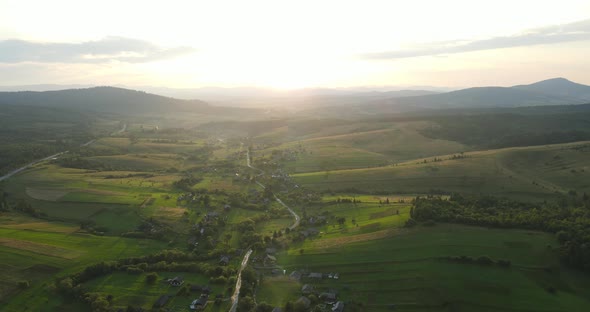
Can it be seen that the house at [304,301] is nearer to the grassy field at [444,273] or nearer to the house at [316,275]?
the grassy field at [444,273]

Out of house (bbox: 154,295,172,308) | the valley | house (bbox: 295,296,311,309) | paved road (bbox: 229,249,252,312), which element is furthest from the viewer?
the valley

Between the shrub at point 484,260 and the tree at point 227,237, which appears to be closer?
the shrub at point 484,260

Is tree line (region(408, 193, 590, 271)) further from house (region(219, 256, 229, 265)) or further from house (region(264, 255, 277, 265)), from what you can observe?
house (region(219, 256, 229, 265))

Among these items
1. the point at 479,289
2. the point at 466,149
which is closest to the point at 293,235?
the point at 479,289

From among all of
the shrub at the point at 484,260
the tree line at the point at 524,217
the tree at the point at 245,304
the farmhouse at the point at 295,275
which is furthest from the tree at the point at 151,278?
the shrub at the point at 484,260

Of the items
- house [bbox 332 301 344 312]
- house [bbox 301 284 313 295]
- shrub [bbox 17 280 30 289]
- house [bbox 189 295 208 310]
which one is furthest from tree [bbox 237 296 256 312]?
shrub [bbox 17 280 30 289]

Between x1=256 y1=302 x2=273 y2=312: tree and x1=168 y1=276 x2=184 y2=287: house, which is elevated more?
x1=168 y1=276 x2=184 y2=287: house
